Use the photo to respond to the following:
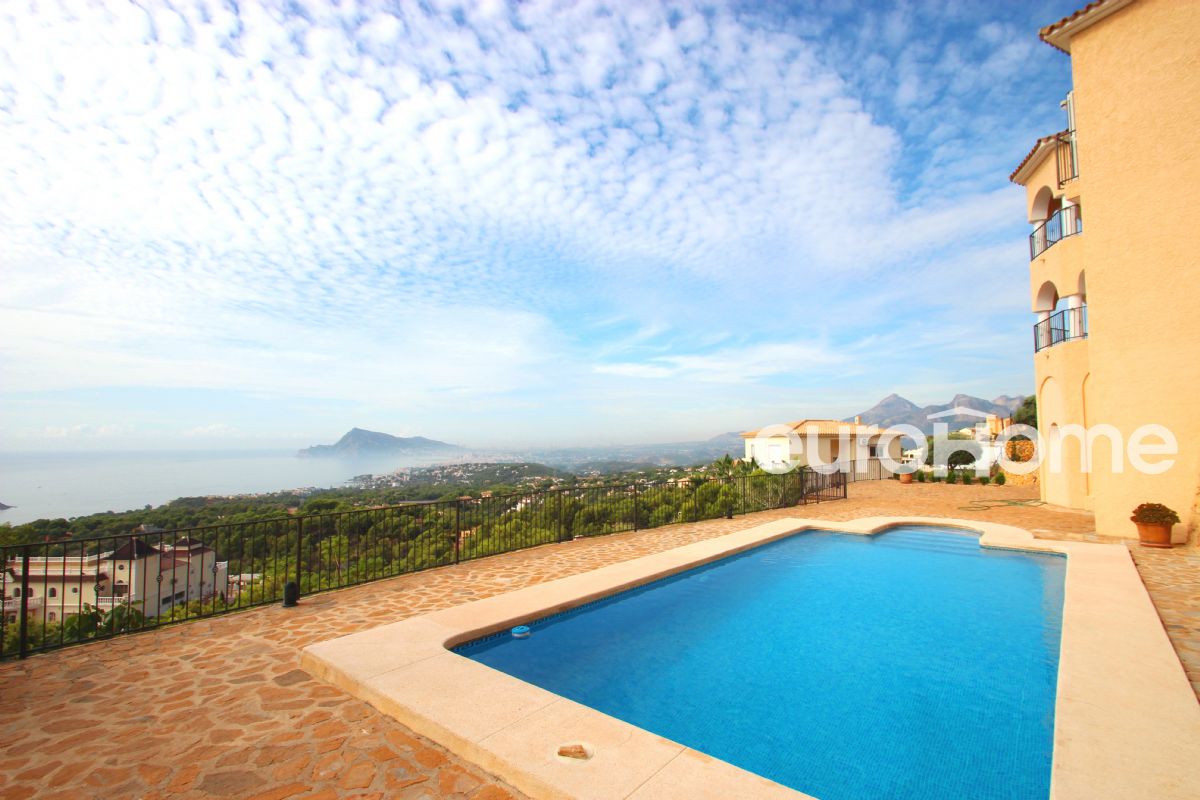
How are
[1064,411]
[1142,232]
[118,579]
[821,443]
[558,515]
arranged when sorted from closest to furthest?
[118,579]
[1142,232]
[558,515]
[1064,411]
[821,443]

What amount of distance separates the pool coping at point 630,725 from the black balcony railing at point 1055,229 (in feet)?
35.6

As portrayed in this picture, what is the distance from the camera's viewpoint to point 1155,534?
29.6 ft

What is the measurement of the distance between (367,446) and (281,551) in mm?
131920

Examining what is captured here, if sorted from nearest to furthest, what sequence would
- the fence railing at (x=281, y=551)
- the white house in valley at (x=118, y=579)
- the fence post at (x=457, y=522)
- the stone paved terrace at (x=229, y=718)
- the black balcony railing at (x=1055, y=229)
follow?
the stone paved terrace at (x=229, y=718)
the white house in valley at (x=118, y=579)
the fence railing at (x=281, y=551)
the fence post at (x=457, y=522)
the black balcony railing at (x=1055, y=229)

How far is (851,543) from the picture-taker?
11.0 meters

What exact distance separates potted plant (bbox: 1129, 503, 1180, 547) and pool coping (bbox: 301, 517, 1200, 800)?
3.77 meters

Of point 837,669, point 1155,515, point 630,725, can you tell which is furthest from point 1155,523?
point 630,725

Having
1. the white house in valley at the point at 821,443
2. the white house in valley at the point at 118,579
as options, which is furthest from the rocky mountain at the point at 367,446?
the white house in valley at the point at 118,579

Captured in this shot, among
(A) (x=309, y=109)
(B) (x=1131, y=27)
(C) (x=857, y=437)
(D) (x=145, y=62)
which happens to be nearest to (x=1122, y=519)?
(B) (x=1131, y=27)

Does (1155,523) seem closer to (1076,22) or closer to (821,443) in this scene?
(1076,22)

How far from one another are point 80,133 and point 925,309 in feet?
83.9

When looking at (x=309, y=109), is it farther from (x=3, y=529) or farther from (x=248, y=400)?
(x=248, y=400)

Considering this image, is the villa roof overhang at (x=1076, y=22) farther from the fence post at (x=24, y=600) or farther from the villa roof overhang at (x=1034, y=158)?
the fence post at (x=24, y=600)

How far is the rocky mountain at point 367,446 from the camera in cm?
12850
